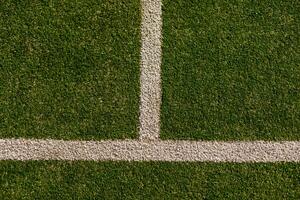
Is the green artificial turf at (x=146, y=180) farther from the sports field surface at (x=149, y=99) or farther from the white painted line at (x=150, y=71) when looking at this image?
the white painted line at (x=150, y=71)

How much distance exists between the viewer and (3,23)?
3.49 metres

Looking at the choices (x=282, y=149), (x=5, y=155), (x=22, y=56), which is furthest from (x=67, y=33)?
(x=282, y=149)

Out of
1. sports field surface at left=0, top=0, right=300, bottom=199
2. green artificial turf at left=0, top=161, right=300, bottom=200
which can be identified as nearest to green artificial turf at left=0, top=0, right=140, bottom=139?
sports field surface at left=0, top=0, right=300, bottom=199

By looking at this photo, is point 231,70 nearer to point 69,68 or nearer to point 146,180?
point 146,180

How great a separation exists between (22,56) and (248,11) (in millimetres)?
1475

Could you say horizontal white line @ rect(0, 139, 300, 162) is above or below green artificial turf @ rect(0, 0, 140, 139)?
below

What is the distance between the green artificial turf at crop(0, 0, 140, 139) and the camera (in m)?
3.38

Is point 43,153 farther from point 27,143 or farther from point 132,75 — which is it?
point 132,75

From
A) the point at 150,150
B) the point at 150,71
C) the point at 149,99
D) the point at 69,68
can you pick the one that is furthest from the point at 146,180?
the point at 69,68

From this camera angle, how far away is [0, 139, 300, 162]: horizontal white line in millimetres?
3342

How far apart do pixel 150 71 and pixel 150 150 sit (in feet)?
1.64

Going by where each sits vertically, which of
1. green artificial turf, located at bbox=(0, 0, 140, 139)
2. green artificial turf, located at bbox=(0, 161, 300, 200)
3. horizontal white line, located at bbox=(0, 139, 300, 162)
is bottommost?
green artificial turf, located at bbox=(0, 161, 300, 200)

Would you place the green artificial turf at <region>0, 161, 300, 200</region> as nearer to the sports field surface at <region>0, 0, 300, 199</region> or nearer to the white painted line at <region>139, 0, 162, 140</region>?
the sports field surface at <region>0, 0, 300, 199</region>

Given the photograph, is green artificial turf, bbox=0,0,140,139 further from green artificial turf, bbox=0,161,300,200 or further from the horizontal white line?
green artificial turf, bbox=0,161,300,200
